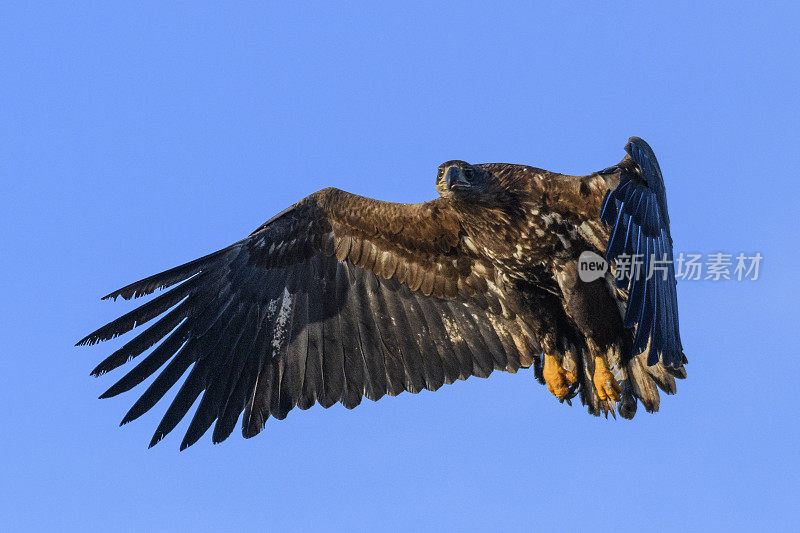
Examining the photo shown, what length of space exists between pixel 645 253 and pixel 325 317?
313 centimetres

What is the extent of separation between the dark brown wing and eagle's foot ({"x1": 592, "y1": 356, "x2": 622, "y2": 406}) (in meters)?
0.56

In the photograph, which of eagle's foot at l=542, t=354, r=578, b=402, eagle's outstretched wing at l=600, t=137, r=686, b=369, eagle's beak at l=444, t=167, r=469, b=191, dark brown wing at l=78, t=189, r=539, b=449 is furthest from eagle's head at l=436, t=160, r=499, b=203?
eagle's foot at l=542, t=354, r=578, b=402

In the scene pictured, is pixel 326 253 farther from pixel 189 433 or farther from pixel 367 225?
pixel 189 433

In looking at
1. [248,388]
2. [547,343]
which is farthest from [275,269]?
[547,343]

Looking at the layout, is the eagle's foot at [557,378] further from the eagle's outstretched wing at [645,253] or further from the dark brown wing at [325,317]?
the eagle's outstretched wing at [645,253]

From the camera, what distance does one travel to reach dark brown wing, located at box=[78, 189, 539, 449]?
8.59m

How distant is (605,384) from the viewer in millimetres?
8320

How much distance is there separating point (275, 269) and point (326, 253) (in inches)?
19.0

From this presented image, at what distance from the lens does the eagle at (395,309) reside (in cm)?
810

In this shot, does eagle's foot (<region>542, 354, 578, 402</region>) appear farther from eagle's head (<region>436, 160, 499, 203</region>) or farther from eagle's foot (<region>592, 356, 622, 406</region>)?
eagle's head (<region>436, 160, 499, 203</region>)

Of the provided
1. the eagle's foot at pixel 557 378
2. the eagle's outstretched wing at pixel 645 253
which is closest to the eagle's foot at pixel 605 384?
the eagle's foot at pixel 557 378

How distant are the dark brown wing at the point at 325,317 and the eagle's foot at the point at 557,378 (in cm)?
18

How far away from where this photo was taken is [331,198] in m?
8.70

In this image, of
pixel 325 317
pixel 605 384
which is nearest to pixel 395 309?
pixel 325 317
